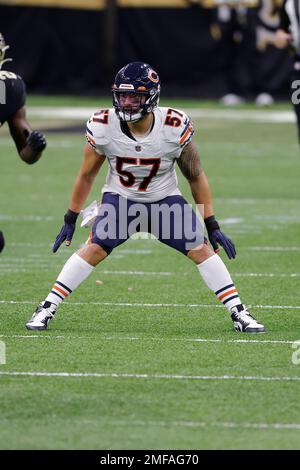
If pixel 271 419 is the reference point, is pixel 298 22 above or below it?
above

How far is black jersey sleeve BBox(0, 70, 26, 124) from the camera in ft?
25.6

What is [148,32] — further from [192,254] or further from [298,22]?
[192,254]

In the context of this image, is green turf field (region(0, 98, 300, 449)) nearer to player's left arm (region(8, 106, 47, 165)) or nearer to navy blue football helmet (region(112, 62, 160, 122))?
player's left arm (region(8, 106, 47, 165))

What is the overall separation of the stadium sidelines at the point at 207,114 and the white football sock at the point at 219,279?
1445cm

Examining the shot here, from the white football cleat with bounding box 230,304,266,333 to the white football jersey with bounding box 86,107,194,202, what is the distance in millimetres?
789

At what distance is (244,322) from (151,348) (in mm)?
671

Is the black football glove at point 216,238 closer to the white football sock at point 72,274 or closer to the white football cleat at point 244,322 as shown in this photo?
the white football cleat at point 244,322

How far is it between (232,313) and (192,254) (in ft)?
1.39

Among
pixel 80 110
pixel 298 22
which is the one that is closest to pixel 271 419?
pixel 298 22

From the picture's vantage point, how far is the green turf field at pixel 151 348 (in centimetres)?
514

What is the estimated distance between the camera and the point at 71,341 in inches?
263
